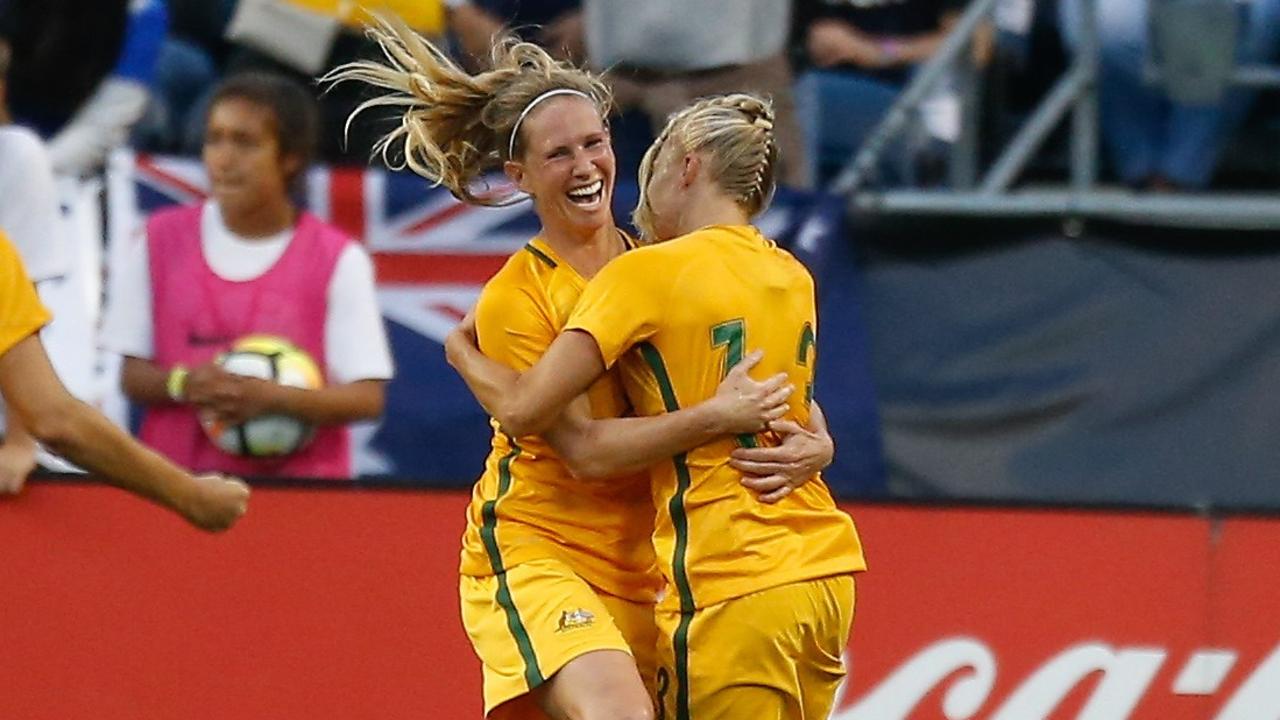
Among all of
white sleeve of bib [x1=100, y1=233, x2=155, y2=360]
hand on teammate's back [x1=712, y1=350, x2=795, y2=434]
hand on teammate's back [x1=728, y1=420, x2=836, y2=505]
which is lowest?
white sleeve of bib [x1=100, y1=233, x2=155, y2=360]

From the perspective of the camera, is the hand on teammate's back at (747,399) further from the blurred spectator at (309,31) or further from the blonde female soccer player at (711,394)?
the blurred spectator at (309,31)

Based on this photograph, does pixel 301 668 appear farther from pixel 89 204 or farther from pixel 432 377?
pixel 89 204

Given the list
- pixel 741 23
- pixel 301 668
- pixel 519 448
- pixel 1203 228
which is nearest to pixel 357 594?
pixel 301 668

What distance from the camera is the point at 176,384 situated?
6578mm

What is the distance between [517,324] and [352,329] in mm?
1997

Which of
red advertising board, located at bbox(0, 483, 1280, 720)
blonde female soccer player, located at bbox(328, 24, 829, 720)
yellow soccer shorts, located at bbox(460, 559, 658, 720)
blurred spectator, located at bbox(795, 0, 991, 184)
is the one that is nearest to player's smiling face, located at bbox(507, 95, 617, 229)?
blonde female soccer player, located at bbox(328, 24, 829, 720)

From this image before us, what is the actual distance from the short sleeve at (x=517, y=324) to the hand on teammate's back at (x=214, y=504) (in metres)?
0.58

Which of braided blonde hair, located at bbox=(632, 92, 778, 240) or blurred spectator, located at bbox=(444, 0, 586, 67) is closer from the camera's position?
braided blonde hair, located at bbox=(632, 92, 778, 240)

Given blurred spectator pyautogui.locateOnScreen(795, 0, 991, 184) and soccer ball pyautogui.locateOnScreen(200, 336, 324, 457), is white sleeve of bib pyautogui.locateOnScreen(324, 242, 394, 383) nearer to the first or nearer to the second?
soccer ball pyautogui.locateOnScreen(200, 336, 324, 457)

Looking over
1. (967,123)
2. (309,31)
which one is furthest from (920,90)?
(309,31)

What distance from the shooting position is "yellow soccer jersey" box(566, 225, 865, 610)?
15.1 ft

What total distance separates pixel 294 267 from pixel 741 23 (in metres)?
1.79

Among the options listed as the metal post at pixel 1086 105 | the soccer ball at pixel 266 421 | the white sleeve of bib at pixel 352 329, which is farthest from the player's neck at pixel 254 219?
the metal post at pixel 1086 105

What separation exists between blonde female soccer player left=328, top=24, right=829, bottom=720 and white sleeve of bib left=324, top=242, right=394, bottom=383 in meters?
1.76
